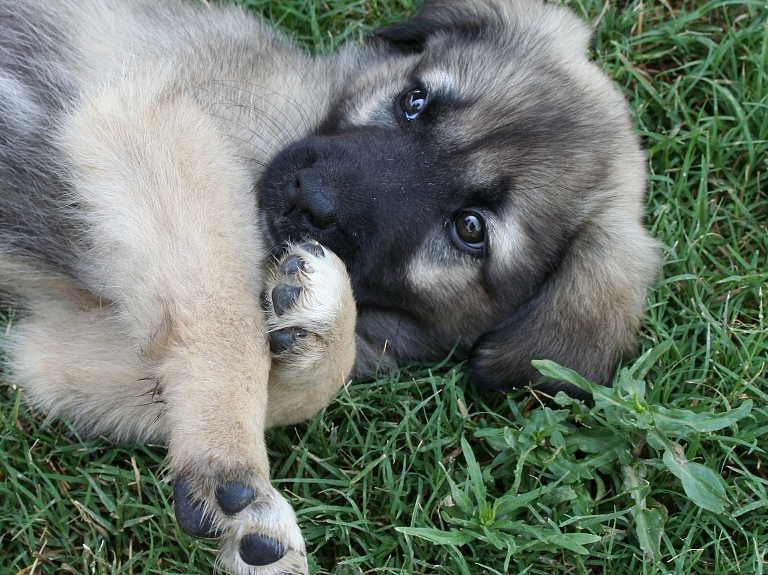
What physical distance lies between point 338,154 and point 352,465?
3.32ft

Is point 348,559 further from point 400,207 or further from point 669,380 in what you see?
point 669,380

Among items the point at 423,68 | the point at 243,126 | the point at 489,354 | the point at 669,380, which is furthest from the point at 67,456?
the point at 669,380

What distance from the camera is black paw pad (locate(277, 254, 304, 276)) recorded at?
220 cm

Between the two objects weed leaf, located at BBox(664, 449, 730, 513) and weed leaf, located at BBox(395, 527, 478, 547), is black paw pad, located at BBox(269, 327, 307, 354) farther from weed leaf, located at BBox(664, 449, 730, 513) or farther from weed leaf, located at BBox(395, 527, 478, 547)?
weed leaf, located at BBox(664, 449, 730, 513)

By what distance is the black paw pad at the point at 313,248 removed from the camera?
2238mm

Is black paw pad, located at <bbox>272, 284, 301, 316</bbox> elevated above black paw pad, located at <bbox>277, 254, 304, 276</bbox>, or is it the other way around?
black paw pad, located at <bbox>277, 254, 304, 276</bbox>

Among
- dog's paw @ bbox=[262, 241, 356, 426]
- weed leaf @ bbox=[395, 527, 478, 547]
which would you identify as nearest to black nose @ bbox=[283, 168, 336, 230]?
dog's paw @ bbox=[262, 241, 356, 426]

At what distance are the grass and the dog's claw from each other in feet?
1.72

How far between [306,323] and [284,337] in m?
0.07

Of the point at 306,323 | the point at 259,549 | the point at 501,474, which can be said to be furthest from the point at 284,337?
the point at 501,474

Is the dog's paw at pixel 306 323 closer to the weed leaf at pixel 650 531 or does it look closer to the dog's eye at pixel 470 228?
Answer: the dog's eye at pixel 470 228

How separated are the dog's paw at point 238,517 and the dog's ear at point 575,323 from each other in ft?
3.31

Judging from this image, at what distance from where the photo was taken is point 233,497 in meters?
1.88

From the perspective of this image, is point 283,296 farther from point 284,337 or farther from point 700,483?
point 700,483
